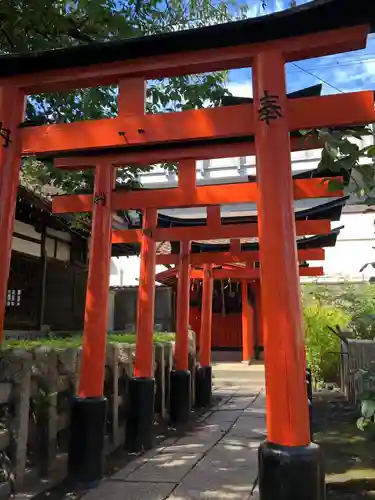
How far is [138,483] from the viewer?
4371 millimetres

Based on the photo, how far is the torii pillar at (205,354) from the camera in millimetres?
9086

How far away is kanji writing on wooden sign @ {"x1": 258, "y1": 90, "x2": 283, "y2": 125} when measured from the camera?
3354mm

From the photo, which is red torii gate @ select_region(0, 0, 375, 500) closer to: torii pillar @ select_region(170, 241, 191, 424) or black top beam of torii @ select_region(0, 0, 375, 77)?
black top beam of torii @ select_region(0, 0, 375, 77)

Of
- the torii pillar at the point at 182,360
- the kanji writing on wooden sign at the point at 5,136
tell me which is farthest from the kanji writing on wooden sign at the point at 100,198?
the torii pillar at the point at 182,360

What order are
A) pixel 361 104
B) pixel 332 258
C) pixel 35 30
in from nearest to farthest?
pixel 361 104, pixel 35 30, pixel 332 258

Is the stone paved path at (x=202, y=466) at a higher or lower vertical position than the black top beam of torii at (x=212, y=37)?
lower

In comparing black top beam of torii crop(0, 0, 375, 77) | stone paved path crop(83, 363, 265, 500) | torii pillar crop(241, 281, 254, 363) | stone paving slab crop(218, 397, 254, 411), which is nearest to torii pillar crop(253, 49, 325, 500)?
black top beam of torii crop(0, 0, 375, 77)

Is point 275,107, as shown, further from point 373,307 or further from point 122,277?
point 122,277

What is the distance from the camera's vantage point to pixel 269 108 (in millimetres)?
3363

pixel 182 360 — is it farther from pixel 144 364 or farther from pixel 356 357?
pixel 356 357

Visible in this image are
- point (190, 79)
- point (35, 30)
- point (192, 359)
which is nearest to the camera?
point (35, 30)

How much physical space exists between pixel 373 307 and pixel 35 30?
688 cm

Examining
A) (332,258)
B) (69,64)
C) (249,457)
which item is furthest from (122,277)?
(69,64)

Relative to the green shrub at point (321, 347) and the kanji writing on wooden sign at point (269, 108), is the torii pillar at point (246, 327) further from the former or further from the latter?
the kanji writing on wooden sign at point (269, 108)
